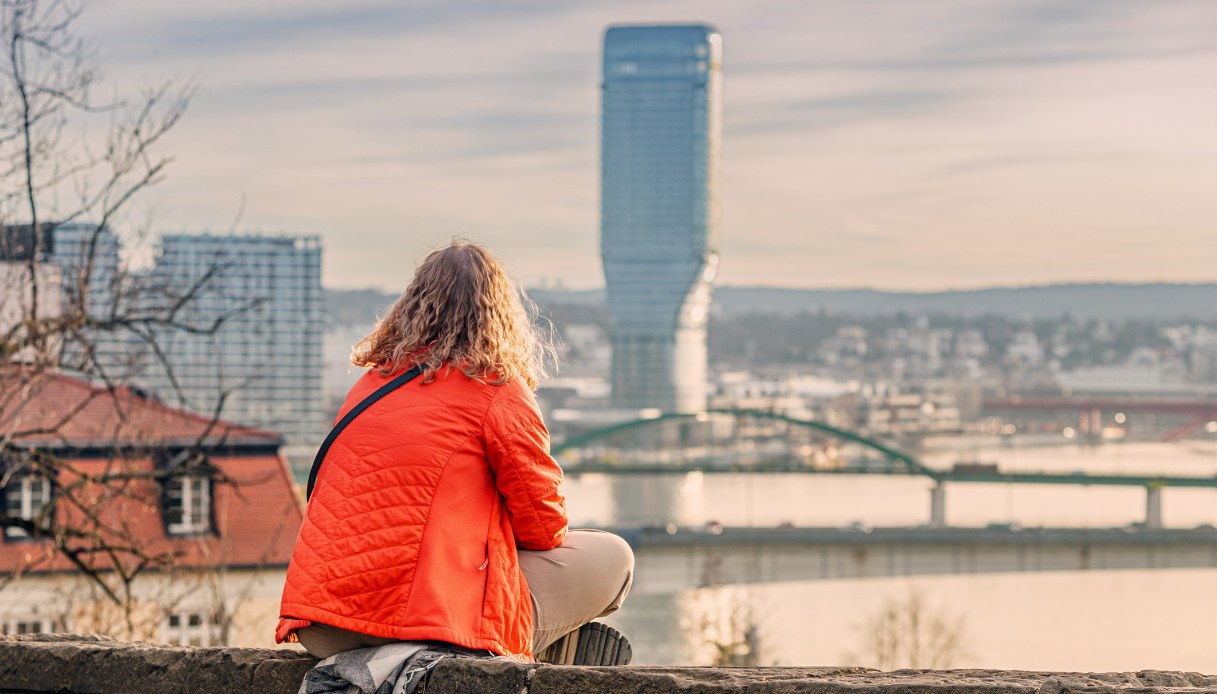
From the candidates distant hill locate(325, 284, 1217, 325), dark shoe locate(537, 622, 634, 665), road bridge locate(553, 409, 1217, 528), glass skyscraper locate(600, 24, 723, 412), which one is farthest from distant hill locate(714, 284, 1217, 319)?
dark shoe locate(537, 622, 634, 665)

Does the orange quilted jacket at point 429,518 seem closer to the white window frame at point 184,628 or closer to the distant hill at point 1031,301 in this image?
the white window frame at point 184,628

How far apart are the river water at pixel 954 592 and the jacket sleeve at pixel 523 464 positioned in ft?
43.3

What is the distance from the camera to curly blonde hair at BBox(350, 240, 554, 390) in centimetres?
253

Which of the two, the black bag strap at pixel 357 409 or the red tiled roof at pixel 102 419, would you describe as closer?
the black bag strap at pixel 357 409

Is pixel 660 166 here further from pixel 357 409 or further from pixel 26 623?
pixel 357 409

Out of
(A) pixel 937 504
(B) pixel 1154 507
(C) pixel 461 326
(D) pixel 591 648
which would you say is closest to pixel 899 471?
(A) pixel 937 504

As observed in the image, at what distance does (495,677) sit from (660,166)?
149 metres

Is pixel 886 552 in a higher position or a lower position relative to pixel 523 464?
lower

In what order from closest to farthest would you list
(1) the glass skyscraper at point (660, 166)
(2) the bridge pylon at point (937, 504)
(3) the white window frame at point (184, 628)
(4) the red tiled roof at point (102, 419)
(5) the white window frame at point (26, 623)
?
1. (4) the red tiled roof at point (102, 419)
2. (3) the white window frame at point (184, 628)
3. (5) the white window frame at point (26, 623)
4. (2) the bridge pylon at point (937, 504)
5. (1) the glass skyscraper at point (660, 166)

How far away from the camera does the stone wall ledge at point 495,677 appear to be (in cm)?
211

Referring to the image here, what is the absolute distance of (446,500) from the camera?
2428 mm

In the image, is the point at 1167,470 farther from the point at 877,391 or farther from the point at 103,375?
the point at 103,375

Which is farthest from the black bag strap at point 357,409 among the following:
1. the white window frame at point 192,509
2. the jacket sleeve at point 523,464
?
the white window frame at point 192,509

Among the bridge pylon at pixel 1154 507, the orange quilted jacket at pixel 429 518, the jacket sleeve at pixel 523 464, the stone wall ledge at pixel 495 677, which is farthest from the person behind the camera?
the bridge pylon at pixel 1154 507
